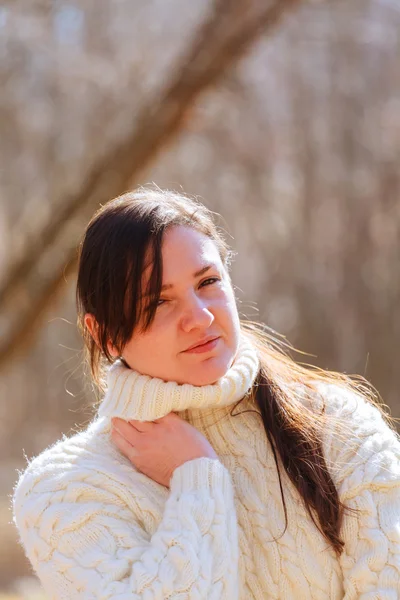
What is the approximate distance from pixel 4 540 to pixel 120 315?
6388mm

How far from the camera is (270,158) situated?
28.5 ft

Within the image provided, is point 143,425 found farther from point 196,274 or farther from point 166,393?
point 196,274

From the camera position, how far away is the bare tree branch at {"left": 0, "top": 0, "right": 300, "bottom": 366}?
14.1ft

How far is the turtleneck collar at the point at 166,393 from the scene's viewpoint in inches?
73.2

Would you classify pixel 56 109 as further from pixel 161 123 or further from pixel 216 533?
pixel 216 533

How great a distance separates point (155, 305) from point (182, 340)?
89 millimetres

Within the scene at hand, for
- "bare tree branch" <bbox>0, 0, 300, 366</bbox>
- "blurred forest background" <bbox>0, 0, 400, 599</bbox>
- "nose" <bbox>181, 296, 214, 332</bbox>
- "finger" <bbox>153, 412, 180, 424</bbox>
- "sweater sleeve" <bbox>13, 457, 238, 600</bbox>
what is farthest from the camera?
"blurred forest background" <bbox>0, 0, 400, 599</bbox>

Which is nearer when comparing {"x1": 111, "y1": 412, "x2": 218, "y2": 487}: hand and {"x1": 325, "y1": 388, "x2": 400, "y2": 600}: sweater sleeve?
{"x1": 325, "y1": 388, "x2": 400, "y2": 600}: sweater sleeve

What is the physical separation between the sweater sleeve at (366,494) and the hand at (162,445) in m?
0.27

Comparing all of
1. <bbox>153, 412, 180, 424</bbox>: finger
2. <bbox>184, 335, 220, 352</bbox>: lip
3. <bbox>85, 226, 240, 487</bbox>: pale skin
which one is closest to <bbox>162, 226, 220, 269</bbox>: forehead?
<bbox>85, 226, 240, 487</bbox>: pale skin

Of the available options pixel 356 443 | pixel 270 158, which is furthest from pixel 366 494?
pixel 270 158

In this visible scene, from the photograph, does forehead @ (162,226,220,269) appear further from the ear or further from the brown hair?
the ear

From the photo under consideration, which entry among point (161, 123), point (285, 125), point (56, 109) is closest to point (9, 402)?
point (56, 109)

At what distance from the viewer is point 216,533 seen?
5.65 ft
